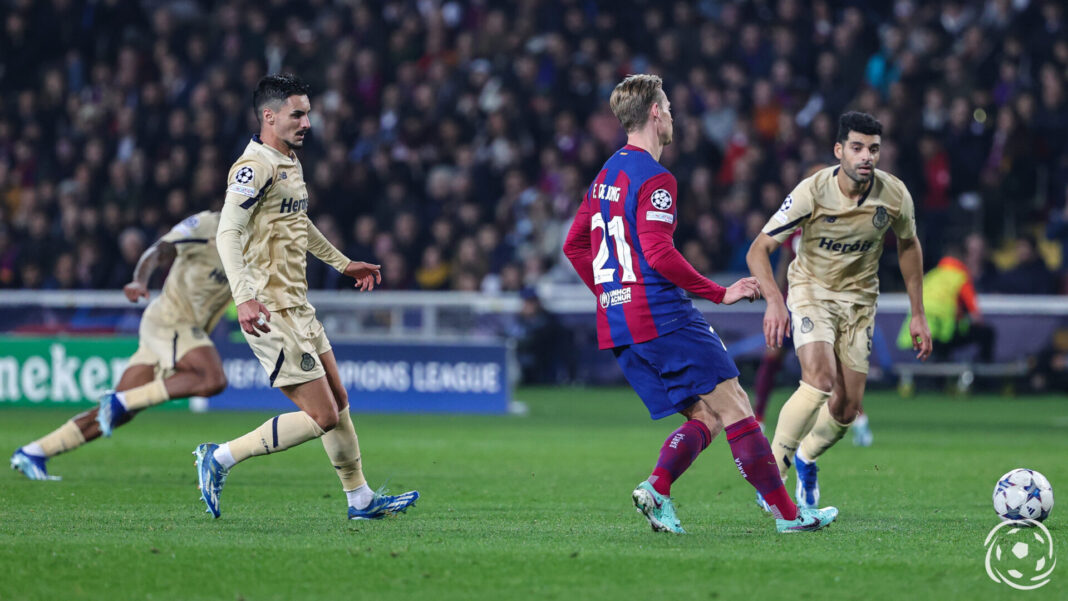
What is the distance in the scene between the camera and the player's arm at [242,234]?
6.31 meters

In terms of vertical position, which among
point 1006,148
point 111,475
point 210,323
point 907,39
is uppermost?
point 907,39

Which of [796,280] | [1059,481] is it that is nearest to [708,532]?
[796,280]

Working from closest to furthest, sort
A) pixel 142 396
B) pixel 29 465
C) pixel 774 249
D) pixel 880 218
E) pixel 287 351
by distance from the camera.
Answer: pixel 287 351, pixel 774 249, pixel 880 218, pixel 29 465, pixel 142 396

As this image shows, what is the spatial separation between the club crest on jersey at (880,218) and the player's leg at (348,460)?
2.95 meters

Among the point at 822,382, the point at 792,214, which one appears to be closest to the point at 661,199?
the point at 792,214

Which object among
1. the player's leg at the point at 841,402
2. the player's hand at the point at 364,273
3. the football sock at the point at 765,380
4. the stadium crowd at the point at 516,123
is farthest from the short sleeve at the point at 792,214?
the stadium crowd at the point at 516,123

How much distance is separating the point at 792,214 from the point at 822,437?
1.22 meters

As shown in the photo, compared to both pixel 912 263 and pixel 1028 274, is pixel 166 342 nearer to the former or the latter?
pixel 912 263

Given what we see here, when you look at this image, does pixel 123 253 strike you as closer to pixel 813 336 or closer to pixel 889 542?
pixel 813 336

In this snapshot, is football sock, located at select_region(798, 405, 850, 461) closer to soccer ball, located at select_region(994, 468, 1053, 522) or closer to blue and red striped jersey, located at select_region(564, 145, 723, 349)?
soccer ball, located at select_region(994, 468, 1053, 522)

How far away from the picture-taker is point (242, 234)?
654cm

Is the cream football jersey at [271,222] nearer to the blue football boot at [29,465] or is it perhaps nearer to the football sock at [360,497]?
the football sock at [360,497]

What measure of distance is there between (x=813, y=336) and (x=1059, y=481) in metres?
2.44

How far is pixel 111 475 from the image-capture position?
9.25m
